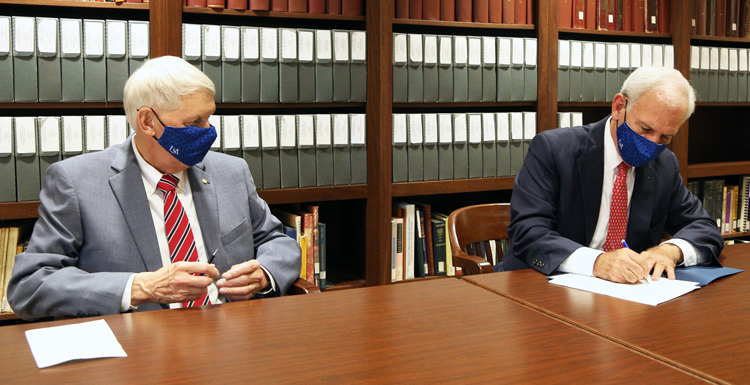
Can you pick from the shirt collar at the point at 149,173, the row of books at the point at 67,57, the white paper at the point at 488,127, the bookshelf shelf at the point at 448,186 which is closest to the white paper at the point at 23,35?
the row of books at the point at 67,57

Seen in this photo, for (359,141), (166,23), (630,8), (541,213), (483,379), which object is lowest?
→ (483,379)

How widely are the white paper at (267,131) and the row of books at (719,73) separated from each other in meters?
2.43

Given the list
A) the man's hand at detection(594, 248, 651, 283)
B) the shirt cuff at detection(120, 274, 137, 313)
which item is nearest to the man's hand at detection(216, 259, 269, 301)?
the shirt cuff at detection(120, 274, 137, 313)

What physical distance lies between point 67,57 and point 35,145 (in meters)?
0.36

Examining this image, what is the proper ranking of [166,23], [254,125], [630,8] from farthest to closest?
[630,8]
[254,125]
[166,23]

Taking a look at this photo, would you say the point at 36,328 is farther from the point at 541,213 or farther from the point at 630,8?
the point at 630,8

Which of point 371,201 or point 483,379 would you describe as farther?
point 371,201

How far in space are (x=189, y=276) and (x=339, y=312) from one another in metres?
0.37

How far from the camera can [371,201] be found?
2973mm

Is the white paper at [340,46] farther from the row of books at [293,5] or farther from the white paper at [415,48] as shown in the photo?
the white paper at [415,48]

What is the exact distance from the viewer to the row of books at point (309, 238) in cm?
285

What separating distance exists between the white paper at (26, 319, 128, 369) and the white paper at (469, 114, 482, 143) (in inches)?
85.9

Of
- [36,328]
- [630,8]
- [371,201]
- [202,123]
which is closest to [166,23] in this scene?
[202,123]

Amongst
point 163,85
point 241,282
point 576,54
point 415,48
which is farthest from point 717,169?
point 163,85
